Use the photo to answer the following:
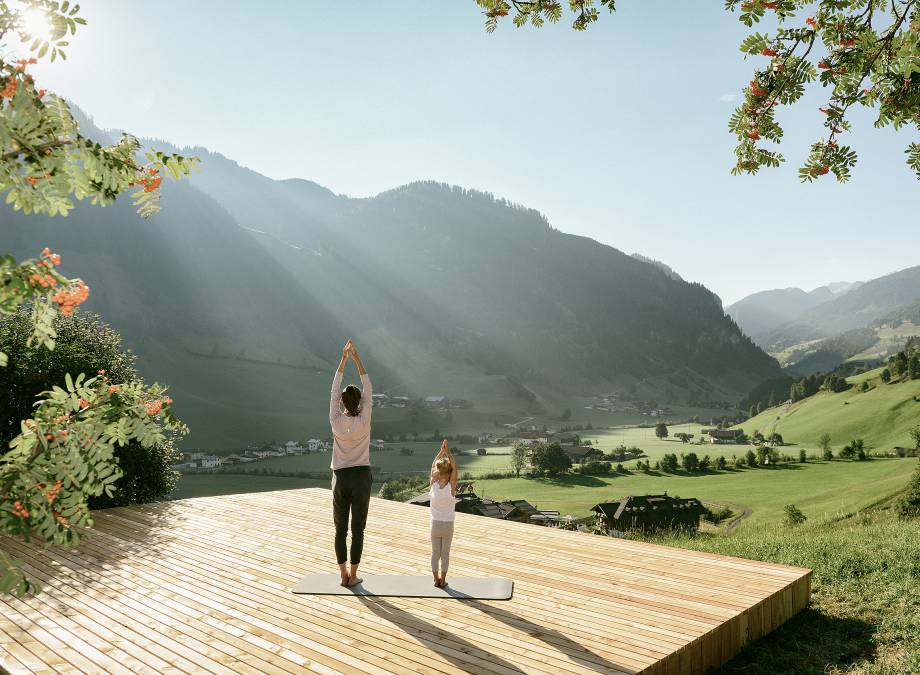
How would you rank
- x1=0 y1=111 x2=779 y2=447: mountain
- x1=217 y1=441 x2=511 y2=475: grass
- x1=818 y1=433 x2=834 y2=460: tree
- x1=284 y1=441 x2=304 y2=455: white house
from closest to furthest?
x1=818 y1=433 x2=834 y2=460: tree, x1=217 y1=441 x2=511 y2=475: grass, x1=284 y1=441 x2=304 y2=455: white house, x1=0 y1=111 x2=779 y2=447: mountain

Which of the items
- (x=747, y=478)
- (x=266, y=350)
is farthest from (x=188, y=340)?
(x=747, y=478)

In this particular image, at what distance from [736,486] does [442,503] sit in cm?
3316

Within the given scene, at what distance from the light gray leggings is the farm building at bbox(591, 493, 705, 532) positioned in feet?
44.2

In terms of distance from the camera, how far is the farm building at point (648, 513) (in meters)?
18.1

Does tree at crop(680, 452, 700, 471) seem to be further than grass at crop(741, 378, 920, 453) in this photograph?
Yes

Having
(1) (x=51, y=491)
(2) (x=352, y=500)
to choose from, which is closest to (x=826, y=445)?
(2) (x=352, y=500)

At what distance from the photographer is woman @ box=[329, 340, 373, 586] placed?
5172 mm

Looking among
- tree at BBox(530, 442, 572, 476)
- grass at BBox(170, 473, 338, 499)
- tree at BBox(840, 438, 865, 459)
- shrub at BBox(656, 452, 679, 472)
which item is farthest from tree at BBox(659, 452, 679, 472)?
grass at BBox(170, 473, 338, 499)

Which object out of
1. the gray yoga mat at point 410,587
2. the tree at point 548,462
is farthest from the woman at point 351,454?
the tree at point 548,462

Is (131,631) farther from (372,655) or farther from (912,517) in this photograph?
(912,517)

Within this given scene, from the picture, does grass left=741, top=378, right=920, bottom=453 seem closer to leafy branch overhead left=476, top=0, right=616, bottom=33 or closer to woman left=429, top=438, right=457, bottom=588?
woman left=429, top=438, right=457, bottom=588

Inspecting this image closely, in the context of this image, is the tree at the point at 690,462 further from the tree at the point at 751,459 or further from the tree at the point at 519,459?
the tree at the point at 519,459

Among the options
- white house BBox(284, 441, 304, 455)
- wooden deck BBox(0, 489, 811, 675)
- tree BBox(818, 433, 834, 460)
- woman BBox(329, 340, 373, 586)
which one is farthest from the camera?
white house BBox(284, 441, 304, 455)

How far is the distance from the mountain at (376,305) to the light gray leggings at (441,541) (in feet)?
209
